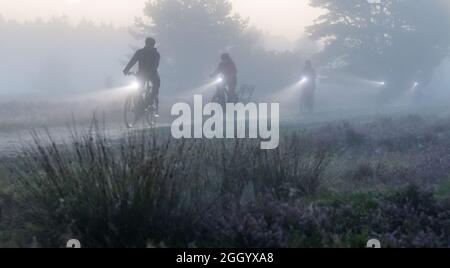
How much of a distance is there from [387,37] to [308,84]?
2530cm

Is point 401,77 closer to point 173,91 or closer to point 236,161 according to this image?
point 173,91

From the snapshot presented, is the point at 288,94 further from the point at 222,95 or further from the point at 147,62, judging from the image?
the point at 147,62

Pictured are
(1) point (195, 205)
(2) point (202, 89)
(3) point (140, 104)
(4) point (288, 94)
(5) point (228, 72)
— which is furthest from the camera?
(4) point (288, 94)

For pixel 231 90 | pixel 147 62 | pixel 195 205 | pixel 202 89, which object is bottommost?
pixel 195 205

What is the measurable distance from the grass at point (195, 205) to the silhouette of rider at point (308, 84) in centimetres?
2060

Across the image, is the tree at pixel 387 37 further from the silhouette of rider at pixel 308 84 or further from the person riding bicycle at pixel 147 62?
the person riding bicycle at pixel 147 62

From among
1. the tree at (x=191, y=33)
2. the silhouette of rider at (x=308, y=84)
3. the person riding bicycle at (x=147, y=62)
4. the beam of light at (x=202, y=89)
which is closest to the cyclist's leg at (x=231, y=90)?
the person riding bicycle at (x=147, y=62)

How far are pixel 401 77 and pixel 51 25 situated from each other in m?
85.8

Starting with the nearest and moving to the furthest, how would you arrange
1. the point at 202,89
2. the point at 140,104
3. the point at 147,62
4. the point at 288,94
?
the point at 147,62, the point at 140,104, the point at 202,89, the point at 288,94

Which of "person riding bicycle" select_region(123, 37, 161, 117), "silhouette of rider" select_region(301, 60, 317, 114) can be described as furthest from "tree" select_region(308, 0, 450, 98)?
"person riding bicycle" select_region(123, 37, 161, 117)

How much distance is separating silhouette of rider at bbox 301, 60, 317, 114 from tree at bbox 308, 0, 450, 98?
23344 millimetres

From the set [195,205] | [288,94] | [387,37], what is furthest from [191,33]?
[195,205]

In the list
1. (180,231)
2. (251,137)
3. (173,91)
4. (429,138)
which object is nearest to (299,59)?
(173,91)

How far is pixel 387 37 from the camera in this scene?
50969mm
